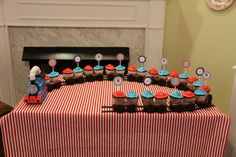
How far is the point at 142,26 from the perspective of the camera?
2.93m

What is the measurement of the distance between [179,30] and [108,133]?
1.86 meters

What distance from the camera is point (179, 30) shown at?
3.01 meters

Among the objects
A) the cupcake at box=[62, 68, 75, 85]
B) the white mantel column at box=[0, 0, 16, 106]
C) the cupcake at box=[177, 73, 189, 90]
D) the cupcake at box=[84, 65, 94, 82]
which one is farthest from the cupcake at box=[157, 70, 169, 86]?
the white mantel column at box=[0, 0, 16, 106]

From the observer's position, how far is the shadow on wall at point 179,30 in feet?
9.41

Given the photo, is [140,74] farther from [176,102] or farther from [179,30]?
[179,30]

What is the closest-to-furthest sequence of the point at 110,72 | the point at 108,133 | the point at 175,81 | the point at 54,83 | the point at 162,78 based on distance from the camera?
the point at 108,133
the point at 175,81
the point at 54,83
the point at 162,78
the point at 110,72

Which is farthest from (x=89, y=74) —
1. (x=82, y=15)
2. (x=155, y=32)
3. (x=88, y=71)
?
(x=155, y=32)

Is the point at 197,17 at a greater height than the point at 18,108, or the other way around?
the point at 197,17

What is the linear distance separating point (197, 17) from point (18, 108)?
6.83 feet

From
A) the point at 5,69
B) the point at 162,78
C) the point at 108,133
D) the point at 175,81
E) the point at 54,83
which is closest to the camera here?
the point at 108,133

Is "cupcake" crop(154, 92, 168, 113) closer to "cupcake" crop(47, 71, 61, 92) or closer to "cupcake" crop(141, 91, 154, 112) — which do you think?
"cupcake" crop(141, 91, 154, 112)

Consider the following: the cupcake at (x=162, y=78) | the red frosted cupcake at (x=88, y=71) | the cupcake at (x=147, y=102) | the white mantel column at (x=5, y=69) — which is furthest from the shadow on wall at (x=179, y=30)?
the white mantel column at (x=5, y=69)

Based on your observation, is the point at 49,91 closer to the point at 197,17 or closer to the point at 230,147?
the point at 230,147

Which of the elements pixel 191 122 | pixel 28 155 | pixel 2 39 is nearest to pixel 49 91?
pixel 28 155
